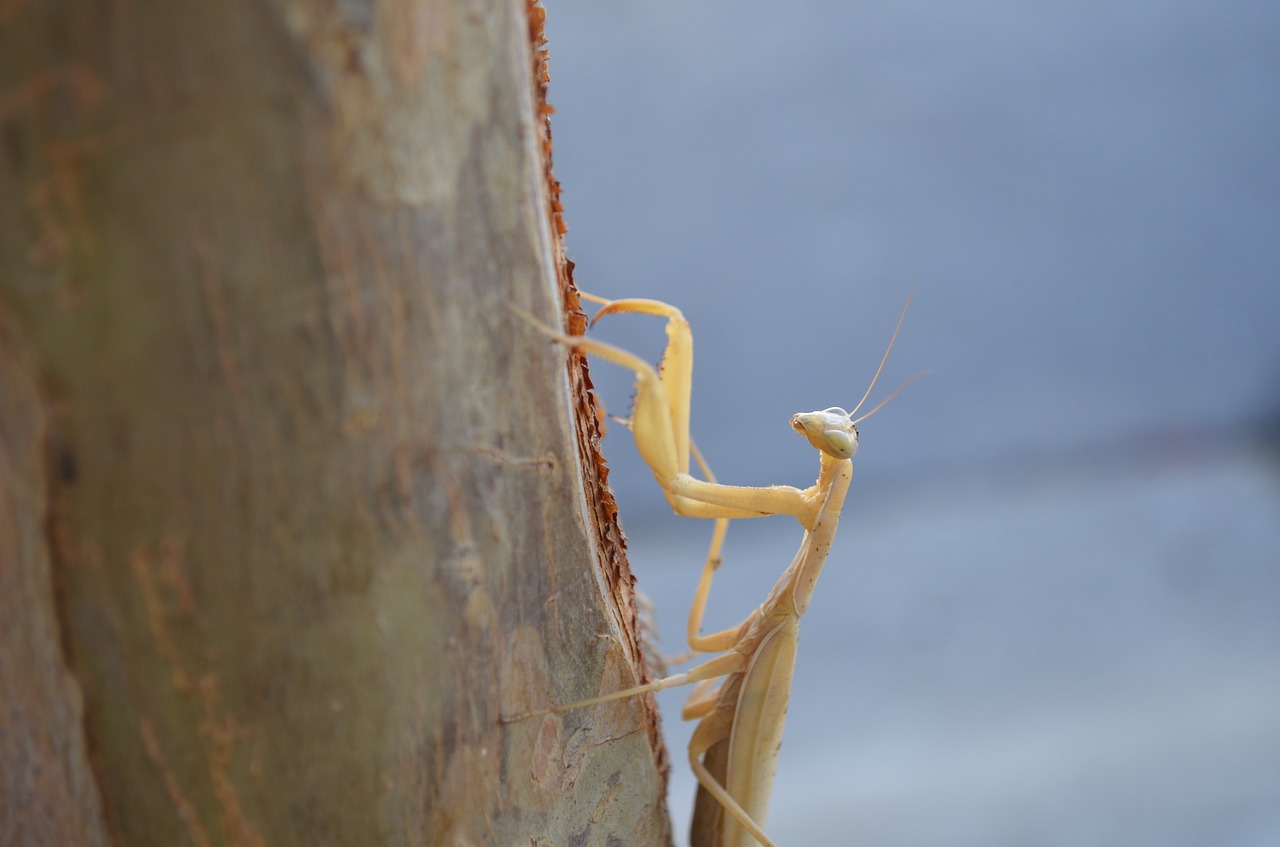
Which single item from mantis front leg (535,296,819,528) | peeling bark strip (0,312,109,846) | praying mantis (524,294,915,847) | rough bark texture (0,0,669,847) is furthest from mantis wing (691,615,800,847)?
peeling bark strip (0,312,109,846)

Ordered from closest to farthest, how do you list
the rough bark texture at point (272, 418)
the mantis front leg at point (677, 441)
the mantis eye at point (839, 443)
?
the rough bark texture at point (272, 418) < the mantis front leg at point (677, 441) < the mantis eye at point (839, 443)

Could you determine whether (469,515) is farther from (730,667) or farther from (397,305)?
(730,667)

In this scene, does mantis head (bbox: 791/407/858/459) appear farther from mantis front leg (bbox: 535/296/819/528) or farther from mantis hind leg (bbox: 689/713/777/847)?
mantis hind leg (bbox: 689/713/777/847)

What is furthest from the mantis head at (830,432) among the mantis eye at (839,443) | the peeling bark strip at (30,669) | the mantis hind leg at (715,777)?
the peeling bark strip at (30,669)

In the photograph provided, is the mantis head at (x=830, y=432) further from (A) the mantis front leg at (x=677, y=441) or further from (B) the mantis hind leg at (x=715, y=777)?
(B) the mantis hind leg at (x=715, y=777)

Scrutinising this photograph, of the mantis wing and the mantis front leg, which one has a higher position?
the mantis front leg

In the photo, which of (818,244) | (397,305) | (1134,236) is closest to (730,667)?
(397,305)

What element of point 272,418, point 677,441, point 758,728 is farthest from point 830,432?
point 272,418
